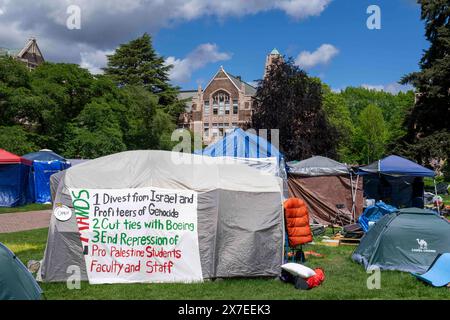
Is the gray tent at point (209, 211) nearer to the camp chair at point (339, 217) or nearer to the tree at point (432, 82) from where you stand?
the camp chair at point (339, 217)

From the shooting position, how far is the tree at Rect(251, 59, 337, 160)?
30.9 metres

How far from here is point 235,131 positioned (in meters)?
17.0

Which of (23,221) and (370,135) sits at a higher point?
(370,135)

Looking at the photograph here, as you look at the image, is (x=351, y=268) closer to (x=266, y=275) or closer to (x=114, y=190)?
(x=266, y=275)

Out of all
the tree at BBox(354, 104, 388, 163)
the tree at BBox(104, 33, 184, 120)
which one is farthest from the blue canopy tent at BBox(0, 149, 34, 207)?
the tree at BBox(354, 104, 388, 163)

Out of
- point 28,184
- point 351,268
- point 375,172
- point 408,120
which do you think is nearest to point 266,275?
point 351,268

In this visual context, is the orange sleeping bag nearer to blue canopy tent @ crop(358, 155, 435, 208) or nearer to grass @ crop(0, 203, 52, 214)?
blue canopy tent @ crop(358, 155, 435, 208)

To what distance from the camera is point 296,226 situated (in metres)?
10.4

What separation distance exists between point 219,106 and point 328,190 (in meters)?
46.3

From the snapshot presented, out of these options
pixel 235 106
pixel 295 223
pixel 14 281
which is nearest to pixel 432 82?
pixel 295 223

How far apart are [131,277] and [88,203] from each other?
1628 mm

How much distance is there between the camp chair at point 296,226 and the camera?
10305 millimetres

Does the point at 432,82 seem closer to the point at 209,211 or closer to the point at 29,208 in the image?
the point at 29,208
